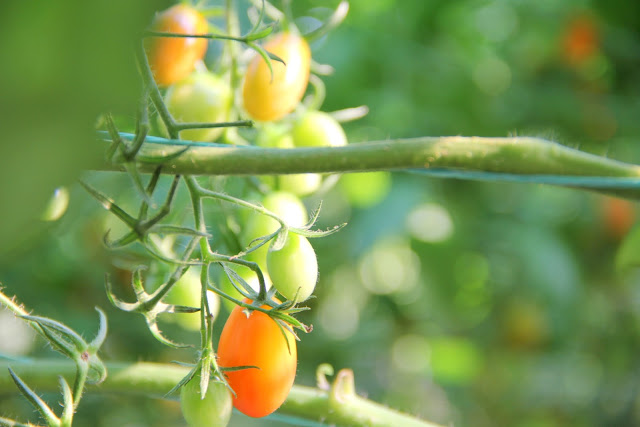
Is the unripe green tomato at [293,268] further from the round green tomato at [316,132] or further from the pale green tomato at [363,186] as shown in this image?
the pale green tomato at [363,186]

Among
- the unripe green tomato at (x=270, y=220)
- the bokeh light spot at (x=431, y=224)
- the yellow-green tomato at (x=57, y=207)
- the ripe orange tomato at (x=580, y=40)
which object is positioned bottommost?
the bokeh light spot at (x=431, y=224)

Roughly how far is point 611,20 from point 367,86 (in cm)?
64

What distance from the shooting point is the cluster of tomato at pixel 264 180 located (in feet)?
1.16

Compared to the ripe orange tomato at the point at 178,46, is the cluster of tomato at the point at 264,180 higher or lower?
lower

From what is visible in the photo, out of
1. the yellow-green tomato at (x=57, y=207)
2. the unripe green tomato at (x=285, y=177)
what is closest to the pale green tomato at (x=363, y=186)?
the unripe green tomato at (x=285, y=177)

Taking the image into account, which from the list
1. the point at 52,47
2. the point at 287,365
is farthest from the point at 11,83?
the point at 287,365

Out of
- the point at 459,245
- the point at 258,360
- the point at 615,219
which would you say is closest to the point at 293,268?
the point at 258,360

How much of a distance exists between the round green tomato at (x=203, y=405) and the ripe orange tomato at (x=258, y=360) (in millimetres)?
24

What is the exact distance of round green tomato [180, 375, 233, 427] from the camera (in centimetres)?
35

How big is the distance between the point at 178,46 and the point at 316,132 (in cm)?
12

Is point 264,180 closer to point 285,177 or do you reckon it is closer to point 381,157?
point 285,177

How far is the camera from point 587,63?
1.61 meters

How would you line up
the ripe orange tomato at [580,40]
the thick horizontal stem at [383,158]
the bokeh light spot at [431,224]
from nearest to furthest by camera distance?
1. the thick horizontal stem at [383,158]
2. the bokeh light spot at [431,224]
3. the ripe orange tomato at [580,40]

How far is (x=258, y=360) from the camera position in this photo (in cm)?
37
